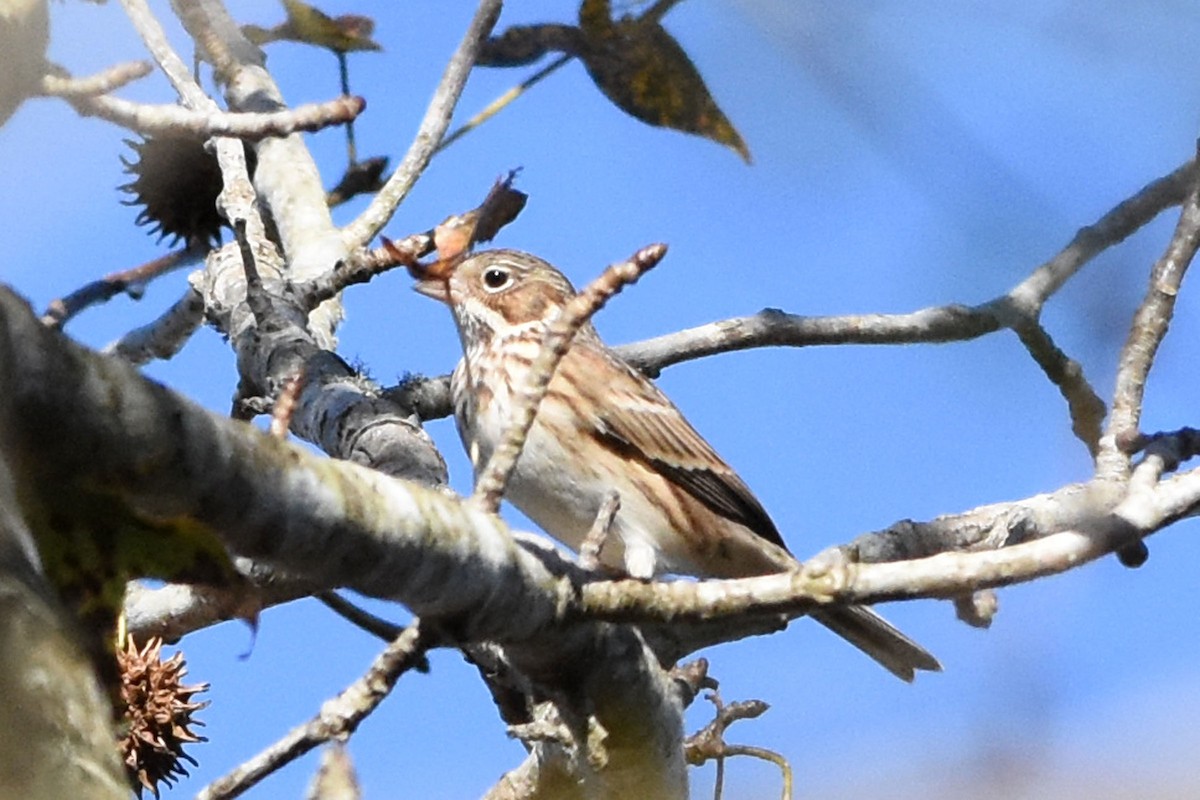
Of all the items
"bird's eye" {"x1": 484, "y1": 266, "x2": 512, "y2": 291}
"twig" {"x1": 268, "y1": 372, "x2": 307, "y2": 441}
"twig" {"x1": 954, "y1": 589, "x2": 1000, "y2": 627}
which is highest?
"bird's eye" {"x1": 484, "y1": 266, "x2": 512, "y2": 291}

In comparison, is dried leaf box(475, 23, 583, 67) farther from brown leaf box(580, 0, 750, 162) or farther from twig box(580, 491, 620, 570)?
twig box(580, 491, 620, 570)

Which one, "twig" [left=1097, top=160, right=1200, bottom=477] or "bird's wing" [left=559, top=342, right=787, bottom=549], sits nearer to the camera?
"twig" [left=1097, top=160, right=1200, bottom=477]

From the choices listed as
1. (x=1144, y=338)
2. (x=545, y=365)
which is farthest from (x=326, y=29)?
(x=545, y=365)

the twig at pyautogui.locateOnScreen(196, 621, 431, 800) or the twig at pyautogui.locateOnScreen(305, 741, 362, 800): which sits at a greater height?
the twig at pyautogui.locateOnScreen(196, 621, 431, 800)

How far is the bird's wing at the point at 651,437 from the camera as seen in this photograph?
235 inches

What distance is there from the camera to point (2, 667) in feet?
4.31

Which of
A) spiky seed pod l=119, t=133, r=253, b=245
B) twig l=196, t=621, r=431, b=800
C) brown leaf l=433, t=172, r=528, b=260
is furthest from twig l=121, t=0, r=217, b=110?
twig l=196, t=621, r=431, b=800

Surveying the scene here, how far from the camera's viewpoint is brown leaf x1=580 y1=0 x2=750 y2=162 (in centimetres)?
448

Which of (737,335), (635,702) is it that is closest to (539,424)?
(737,335)

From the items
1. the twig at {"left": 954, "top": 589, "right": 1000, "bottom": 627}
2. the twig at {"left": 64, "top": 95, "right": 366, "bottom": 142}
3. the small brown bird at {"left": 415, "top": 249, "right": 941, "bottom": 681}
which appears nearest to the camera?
the twig at {"left": 64, "top": 95, "right": 366, "bottom": 142}

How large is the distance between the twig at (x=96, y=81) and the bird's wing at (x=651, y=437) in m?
2.87

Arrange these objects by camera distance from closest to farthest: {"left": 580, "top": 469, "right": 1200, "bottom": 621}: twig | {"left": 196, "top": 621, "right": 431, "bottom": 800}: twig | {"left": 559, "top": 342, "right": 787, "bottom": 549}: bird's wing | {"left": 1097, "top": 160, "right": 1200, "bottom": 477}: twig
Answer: {"left": 196, "top": 621, "right": 431, "bottom": 800}: twig < {"left": 580, "top": 469, "right": 1200, "bottom": 621}: twig < {"left": 1097, "top": 160, "right": 1200, "bottom": 477}: twig < {"left": 559, "top": 342, "right": 787, "bottom": 549}: bird's wing

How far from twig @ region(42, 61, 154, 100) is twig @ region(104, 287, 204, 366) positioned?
2.90 metres

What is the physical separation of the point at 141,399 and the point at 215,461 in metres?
0.15
